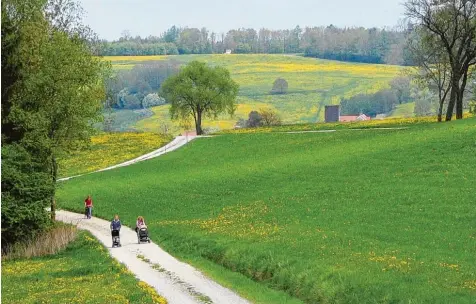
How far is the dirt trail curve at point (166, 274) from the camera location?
24.5 m

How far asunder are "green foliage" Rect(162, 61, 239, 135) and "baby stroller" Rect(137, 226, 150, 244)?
7681 centimetres

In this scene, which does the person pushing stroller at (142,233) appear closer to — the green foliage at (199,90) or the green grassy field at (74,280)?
the green grassy field at (74,280)

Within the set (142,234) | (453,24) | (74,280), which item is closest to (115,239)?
(142,234)

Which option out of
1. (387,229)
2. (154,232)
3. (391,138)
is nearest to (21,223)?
(154,232)

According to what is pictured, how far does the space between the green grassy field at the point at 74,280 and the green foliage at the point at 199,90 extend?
7563 cm

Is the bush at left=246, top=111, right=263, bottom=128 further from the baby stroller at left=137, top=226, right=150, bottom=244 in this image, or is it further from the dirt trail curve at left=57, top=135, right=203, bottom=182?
the baby stroller at left=137, top=226, right=150, bottom=244

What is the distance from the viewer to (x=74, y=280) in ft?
97.9

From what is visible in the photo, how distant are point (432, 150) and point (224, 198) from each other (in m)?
15.6

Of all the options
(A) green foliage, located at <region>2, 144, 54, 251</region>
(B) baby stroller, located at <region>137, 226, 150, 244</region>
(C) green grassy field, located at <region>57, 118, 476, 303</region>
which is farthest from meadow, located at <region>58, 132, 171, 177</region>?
(B) baby stroller, located at <region>137, 226, 150, 244</region>

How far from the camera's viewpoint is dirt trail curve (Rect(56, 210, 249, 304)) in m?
24.5

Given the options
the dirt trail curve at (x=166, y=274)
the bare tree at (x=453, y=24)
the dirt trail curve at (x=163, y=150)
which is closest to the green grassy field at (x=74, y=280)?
the dirt trail curve at (x=166, y=274)

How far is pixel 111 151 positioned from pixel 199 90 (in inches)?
1055

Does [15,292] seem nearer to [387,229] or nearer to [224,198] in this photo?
[387,229]

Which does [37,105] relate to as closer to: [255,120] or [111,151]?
[111,151]
